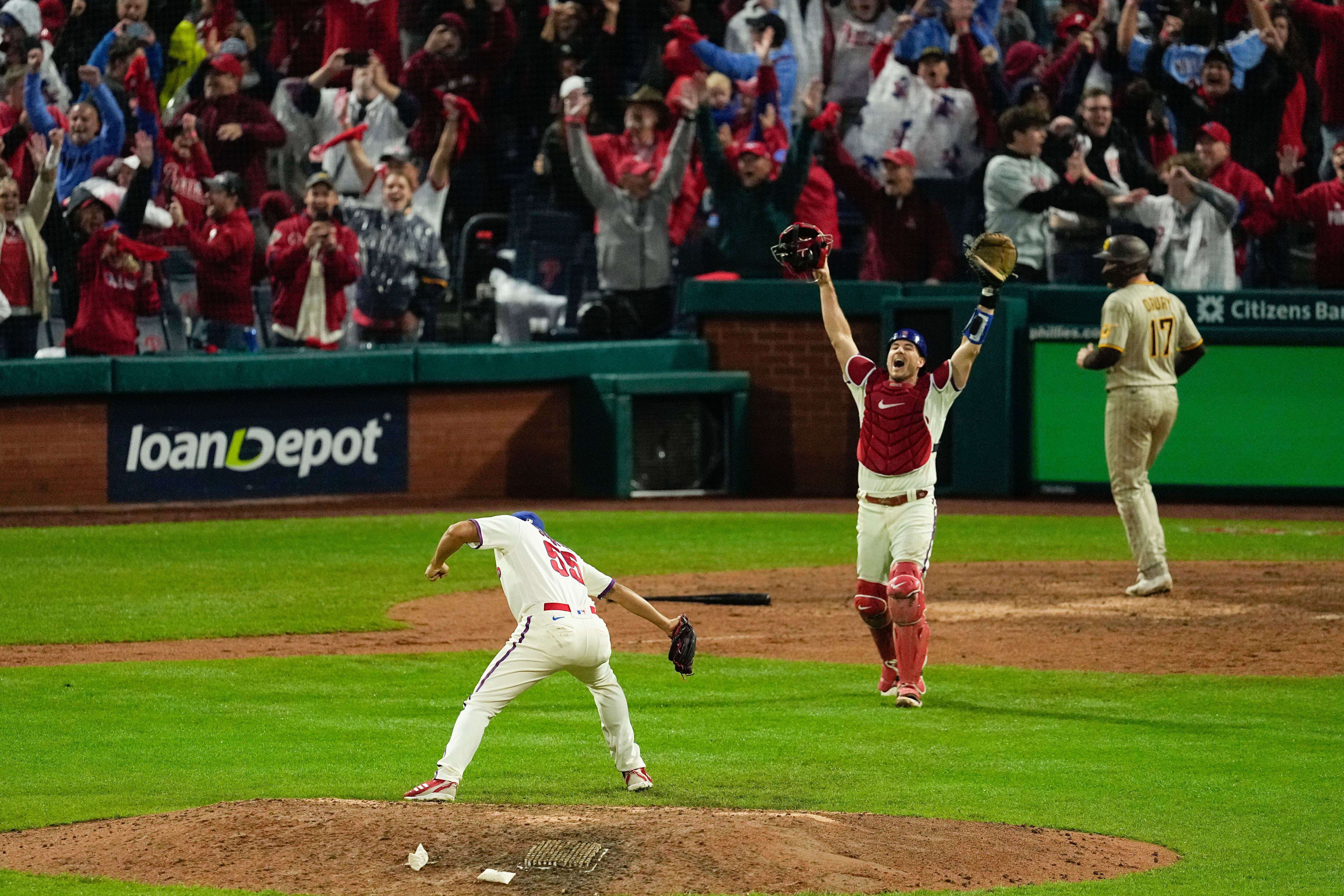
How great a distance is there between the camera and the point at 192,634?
11445mm

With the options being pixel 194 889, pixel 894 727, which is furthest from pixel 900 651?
pixel 194 889

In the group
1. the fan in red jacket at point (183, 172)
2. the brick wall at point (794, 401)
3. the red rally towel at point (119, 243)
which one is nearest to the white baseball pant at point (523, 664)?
the red rally towel at point (119, 243)

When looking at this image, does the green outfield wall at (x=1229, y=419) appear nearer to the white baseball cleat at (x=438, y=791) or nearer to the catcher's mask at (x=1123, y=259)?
the catcher's mask at (x=1123, y=259)

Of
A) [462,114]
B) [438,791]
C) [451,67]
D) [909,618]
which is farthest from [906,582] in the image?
[451,67]

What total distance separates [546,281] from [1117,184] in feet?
18.0

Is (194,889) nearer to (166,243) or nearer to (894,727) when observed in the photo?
(894,727)

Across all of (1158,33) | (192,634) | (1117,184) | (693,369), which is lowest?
(192,634)

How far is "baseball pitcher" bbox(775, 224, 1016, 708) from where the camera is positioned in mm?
9031

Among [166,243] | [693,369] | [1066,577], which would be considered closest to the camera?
[1066,577]

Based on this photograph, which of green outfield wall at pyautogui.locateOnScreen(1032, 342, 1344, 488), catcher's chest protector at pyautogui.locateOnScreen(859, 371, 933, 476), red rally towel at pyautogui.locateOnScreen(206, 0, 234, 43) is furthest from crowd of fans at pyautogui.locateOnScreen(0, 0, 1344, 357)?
catcher's chest protector at pyautogui.locateOnScreen(859, 371, 933, 476)

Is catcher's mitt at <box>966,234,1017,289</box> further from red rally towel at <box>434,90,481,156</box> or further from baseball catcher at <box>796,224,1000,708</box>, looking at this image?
red rally towel at <box>434,90,481,156</box>

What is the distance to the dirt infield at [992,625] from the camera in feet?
35.0

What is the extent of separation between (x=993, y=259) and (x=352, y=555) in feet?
23.4

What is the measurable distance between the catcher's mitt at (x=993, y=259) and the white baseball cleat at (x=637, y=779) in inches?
121
